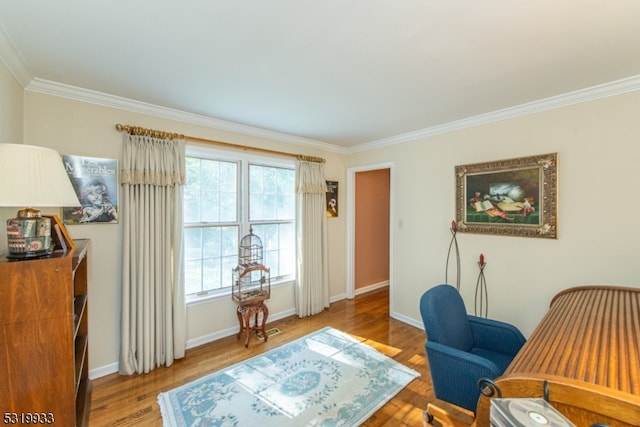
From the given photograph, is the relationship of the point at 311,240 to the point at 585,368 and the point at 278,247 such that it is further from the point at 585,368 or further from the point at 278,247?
the point at 585,368

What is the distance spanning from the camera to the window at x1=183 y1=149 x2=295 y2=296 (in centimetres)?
302

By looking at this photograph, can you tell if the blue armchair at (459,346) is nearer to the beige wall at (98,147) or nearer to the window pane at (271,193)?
the window pane at (271,193)

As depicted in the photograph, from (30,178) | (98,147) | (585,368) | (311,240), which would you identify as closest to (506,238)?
(585,368)

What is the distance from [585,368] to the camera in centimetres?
92

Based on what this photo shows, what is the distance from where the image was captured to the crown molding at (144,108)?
2.16 m

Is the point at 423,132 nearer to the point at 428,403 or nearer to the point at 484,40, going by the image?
the point at 484,40

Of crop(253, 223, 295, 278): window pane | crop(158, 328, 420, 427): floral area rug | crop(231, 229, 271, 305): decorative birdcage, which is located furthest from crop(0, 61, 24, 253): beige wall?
crop(253, 223, 295, 278): window pane

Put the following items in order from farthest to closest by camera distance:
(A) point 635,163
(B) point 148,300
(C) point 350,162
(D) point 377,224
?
(D) point 377,224 → (C) point 350,162 → (B) point 148,300 → (A) point 635,163

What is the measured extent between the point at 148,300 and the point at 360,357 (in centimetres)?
214

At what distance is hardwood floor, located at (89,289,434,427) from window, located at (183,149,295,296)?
26.9 inches

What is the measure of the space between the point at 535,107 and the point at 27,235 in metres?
3.81

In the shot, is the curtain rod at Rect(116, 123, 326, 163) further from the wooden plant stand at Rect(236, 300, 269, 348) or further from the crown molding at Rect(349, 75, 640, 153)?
the wooden plant stand at Rect(236, 300, 269, 348)

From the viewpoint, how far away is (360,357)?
108 inches

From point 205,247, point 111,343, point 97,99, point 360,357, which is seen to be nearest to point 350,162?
point 205,247
